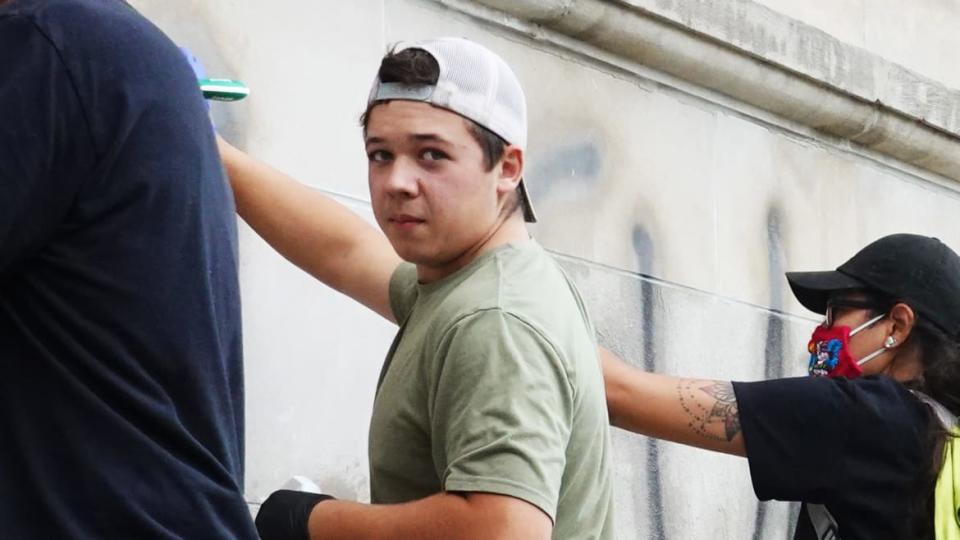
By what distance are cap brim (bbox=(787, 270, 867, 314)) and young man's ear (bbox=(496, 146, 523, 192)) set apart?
63.8 inches

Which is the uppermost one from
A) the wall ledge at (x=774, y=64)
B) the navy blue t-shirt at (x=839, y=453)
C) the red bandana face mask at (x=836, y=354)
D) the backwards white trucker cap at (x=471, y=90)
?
the wall ledge at (x=774, y=64)

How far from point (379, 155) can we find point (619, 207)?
236 cm

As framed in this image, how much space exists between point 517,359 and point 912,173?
4.08 meters

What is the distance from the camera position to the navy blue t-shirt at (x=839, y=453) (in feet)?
13.2

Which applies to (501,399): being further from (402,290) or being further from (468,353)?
(402,290)

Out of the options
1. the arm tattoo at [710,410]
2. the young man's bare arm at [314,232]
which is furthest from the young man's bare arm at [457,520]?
the arm tattoo at [710,410]

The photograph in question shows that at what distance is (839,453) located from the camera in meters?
4.02

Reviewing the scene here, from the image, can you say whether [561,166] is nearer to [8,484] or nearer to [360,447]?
[360,447]

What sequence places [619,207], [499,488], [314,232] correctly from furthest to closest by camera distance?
1. [619,207]
2. [314,232]
3. [499,488]

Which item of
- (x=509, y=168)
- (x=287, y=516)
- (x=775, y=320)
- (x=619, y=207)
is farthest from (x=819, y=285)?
(x=287, y=516)

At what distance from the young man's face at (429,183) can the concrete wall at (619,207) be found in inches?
44.8

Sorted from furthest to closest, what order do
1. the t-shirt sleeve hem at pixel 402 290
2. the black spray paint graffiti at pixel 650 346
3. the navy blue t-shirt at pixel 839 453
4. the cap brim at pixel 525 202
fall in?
1. the black spray paint graffiti at pixel 650 346
2. the navy blue t-shirt at pixel 839 453
3. the t-shirt sleeve hem at pixel 402 290
4. the cap brim at pixel 525 202

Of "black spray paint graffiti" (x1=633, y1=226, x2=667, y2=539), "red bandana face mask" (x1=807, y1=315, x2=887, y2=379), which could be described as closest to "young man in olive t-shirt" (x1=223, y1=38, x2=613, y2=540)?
"red bandana face mask" (x1=807, y1=315, x2=887, y2=379)

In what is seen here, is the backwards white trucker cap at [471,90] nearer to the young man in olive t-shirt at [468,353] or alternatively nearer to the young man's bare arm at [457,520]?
the young man in olive t-shirt at [468,353]
